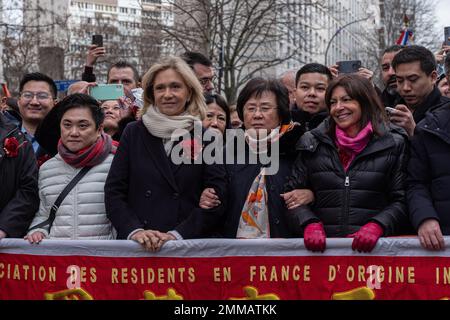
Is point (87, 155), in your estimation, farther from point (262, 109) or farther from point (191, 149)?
point (262, 109)

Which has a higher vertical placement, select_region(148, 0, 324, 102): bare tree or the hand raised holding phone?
select_region(148, 0, 324, 102): bare tree

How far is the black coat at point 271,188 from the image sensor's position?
13.5 ft

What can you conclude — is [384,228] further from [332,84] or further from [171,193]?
[171,193]

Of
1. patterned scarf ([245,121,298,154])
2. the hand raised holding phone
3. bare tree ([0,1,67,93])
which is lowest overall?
patterned scarf ([245,121,298,154])

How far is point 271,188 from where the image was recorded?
4156 mm

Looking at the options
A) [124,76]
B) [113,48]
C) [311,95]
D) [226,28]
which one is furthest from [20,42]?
[311,95]

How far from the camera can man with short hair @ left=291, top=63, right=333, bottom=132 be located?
16.5ft

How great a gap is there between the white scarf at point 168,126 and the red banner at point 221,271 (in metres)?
0.69

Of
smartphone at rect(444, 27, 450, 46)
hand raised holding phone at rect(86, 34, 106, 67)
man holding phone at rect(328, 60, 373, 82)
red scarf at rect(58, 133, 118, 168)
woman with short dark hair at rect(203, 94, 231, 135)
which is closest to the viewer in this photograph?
red scarf at rect(58, 133, 118, 168)

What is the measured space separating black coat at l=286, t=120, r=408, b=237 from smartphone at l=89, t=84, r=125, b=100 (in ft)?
6.94

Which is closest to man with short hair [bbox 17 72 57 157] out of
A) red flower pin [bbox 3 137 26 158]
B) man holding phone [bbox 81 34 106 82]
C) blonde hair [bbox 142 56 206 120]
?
man holding phone [bbox 81 34 106 82]

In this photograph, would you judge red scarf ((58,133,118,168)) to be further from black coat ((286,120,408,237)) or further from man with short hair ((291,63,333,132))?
man with short hair ((291,63,333,132))

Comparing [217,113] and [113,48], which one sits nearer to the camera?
[217,113]

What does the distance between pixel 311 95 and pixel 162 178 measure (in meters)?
1.68
